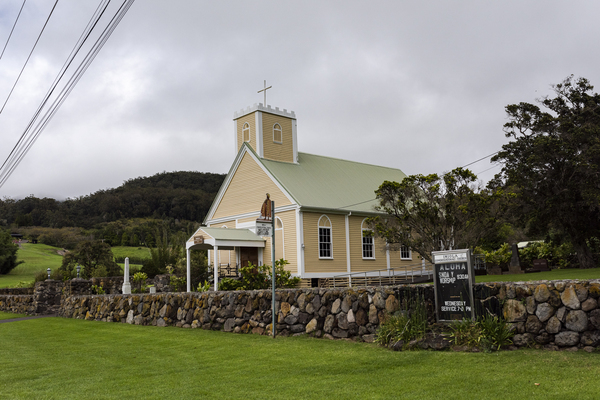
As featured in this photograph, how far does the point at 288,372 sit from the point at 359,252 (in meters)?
20.0

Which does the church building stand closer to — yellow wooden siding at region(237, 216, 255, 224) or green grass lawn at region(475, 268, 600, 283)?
yellow wooden siding at region(237, 216, 255, 224)

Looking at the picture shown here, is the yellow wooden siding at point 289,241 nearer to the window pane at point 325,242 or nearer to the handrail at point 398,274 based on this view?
the window pane at point 325,242

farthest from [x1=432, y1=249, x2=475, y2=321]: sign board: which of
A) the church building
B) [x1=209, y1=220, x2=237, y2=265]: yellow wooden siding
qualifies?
[x1=209, y1=220, x2=237, y2=265]: yellow wooden siding

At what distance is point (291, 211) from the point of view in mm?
25938

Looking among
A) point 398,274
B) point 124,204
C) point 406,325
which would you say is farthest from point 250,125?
point 124,204

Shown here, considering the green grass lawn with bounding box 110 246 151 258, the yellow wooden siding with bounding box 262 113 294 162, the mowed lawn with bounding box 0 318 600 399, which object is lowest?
the mowed lawn with bounding box 0 318 600 399

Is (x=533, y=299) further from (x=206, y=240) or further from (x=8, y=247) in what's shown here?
(x=8, y=247)

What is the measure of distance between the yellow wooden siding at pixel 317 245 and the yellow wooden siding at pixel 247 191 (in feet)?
5.82

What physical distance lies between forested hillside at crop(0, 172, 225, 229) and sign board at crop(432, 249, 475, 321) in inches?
2900

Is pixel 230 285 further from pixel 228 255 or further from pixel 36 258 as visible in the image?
pixel 36 258

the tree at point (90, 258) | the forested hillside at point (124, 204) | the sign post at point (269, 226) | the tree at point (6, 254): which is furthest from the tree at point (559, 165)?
the forested hillside at point (124, 204)

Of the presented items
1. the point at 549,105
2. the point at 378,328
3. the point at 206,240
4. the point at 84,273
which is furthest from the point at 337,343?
the point at 84,273

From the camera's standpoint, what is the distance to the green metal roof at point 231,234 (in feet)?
82.2

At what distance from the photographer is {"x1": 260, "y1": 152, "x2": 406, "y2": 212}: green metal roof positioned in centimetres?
2683
